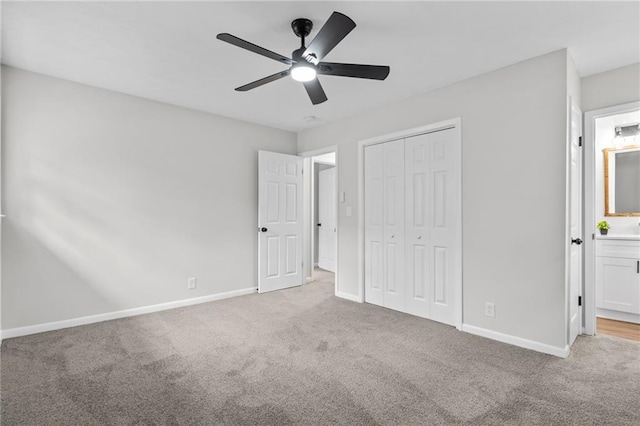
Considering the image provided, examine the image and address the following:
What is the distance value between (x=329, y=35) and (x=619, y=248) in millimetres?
3756

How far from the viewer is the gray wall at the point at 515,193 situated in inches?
104

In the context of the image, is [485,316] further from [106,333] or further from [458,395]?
[106,333]

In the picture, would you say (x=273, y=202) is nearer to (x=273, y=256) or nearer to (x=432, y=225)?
(x=273, y=256)

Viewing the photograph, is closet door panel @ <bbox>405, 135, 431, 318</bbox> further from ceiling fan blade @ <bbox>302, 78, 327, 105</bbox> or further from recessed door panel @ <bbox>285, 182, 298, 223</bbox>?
recessed door panel @ <bbox>285, 182, 298, 223</bbox>

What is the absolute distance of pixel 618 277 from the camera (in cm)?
350

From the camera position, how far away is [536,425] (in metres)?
1.78

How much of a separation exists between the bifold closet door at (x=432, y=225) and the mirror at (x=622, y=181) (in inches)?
81.2

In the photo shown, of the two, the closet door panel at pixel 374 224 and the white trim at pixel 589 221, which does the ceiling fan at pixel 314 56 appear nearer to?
the closet door panel at pixel 374 224

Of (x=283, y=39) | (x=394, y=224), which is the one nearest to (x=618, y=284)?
(x=394, y=224)

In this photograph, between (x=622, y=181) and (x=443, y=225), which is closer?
(x=443, y=225)

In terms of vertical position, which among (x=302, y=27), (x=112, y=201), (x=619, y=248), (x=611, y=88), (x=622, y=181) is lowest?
(x=619, y=248)

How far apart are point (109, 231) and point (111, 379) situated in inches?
68.6

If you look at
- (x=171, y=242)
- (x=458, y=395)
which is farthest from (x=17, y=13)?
(x=458, y=395)

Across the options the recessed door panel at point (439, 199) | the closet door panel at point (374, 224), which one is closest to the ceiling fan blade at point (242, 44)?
the recessed door panel at point (439, 199)
